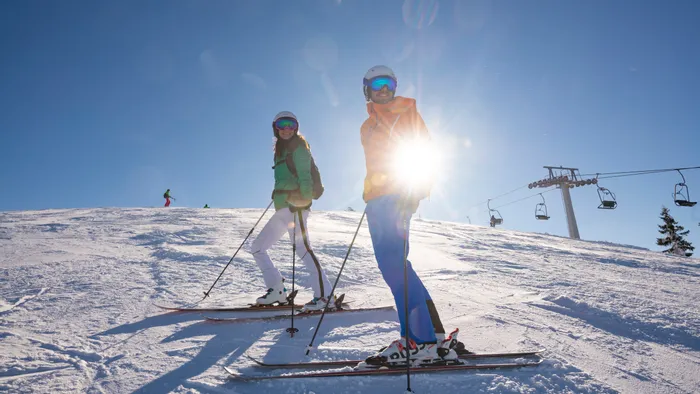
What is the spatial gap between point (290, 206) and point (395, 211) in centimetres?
212

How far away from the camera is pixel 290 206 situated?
435 cm

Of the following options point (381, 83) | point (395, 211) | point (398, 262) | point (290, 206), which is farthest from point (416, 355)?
point (290, 206)

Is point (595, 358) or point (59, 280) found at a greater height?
point (59, 280)

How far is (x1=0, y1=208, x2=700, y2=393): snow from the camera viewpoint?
2.25m

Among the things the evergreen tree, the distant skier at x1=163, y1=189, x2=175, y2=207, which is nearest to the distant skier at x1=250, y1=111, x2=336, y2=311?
the distant skier at x1=163, y1=189, x2=175, y2=207

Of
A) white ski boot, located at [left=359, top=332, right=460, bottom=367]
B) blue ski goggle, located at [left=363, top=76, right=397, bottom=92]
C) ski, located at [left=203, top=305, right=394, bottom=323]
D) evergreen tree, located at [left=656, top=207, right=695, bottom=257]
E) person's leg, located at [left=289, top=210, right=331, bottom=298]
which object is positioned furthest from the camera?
evergreen tree, located at [left=656, top=207, right=695, bottom=257]

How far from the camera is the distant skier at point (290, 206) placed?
14.2ft

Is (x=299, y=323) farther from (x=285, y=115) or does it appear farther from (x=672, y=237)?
(x=672, y=237)

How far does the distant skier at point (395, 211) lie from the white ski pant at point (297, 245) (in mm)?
1872

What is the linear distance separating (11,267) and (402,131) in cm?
682

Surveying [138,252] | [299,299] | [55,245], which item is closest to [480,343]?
[299,299]

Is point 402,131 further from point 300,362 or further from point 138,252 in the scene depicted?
point 138,252

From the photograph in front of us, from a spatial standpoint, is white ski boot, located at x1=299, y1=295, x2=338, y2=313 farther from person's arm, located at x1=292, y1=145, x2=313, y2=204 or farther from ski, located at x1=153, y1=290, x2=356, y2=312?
person's arm, located at x1=292, y1=145, x2=313, y2=204

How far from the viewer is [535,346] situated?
2.90 m
